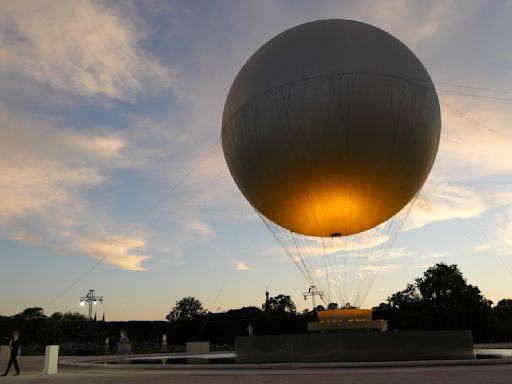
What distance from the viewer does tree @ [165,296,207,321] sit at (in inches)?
6550

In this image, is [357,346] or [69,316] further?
[69,316]

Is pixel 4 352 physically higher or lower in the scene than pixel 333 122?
lower

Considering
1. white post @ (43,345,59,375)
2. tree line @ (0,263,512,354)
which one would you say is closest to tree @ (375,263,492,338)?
tree line @ (0,263,512,354)

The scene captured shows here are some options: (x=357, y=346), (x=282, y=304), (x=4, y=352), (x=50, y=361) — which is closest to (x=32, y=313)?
(x=282, y=304)

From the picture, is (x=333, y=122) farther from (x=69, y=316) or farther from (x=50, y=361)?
(x=69, y=316)

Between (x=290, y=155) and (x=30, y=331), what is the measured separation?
92149mm

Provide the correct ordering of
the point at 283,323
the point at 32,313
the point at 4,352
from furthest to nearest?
1. the point at 32,313
2. the point at 283,323
3. the point at 4,352

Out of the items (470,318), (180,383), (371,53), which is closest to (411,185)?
(371,53)

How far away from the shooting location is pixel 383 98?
18391 mm

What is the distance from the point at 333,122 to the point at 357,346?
377 inches

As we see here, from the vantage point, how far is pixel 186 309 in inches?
6614

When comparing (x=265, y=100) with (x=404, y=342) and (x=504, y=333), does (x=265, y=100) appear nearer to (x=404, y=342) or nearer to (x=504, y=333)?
(x=404, y=342)

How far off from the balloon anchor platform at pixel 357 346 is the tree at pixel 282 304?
138m

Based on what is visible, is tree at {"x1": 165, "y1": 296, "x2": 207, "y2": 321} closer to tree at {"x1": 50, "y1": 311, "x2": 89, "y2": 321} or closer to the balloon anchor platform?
tree at {"x1": 50, "y1": 311, "x2": 89, "y2": 321}
